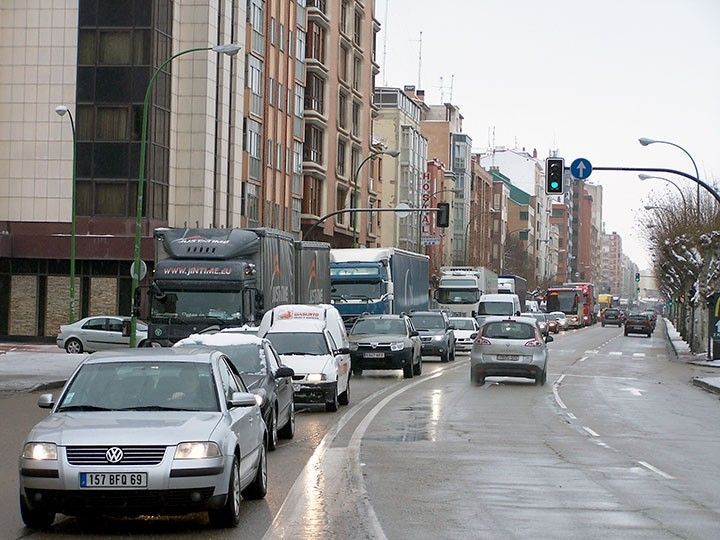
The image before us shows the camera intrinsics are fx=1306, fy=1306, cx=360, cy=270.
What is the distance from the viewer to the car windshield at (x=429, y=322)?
46594mm

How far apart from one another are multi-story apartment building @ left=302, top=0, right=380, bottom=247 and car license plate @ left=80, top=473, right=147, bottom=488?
5864 centimetres

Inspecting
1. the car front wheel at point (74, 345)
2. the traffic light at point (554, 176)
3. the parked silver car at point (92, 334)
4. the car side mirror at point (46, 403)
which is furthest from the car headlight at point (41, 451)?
the car front wheel at point (74, 345)

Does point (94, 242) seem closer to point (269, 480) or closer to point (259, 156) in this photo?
point (259, 156)

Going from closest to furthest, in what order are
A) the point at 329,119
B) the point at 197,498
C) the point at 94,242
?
the point at 197,498 < the point at 94,242 < the point at 329,119

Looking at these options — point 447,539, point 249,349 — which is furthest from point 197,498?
point 249,349

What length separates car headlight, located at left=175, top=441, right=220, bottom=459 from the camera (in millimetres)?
10047

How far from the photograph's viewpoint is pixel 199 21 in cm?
5572

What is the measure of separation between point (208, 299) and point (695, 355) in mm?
35508

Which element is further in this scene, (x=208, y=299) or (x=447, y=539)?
(x=208, y=299)

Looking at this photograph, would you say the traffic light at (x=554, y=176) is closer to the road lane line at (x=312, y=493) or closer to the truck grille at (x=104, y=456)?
the road lane line at (x=312, y=493)

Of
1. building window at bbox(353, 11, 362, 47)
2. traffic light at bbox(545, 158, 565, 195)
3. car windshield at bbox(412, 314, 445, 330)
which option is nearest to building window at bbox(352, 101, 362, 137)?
building window at bbox(353, 11, 362, 47)

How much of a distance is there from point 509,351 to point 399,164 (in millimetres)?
74971

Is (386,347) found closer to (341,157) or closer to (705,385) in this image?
(705,385)

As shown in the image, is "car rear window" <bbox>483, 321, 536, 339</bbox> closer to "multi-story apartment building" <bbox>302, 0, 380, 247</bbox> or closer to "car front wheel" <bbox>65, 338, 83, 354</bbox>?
"car front wheel" <bbox>65, 338, 83, 354</bbox>
